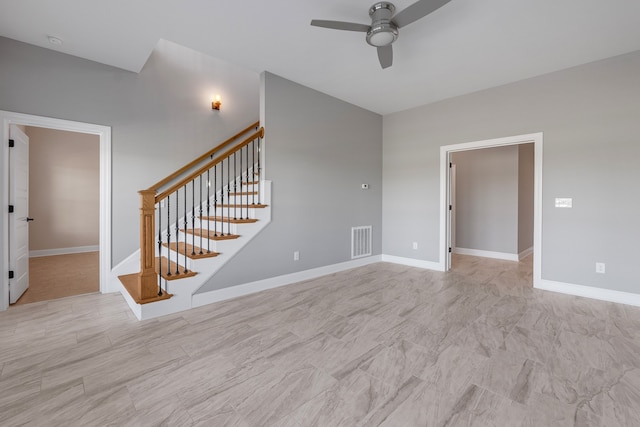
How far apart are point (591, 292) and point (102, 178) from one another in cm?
625

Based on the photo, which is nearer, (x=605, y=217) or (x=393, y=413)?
(x=393, y=413)

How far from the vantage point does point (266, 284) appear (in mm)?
3676

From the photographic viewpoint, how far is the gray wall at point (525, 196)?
5.74m

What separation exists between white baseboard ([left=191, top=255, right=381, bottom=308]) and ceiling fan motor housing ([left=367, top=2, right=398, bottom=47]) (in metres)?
3.02

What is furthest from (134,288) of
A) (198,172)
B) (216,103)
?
(216,103)

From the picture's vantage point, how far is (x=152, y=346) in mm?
2236

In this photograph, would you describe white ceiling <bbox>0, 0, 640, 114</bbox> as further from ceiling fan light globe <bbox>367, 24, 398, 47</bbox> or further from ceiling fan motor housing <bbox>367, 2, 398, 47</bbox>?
ceiling fan light globe <bbox>367, 24, 398, 47</bbox>

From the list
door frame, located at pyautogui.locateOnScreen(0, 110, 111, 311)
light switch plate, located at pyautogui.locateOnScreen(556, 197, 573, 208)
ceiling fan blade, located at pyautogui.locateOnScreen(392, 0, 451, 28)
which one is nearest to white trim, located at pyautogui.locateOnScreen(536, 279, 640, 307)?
light switch plate, located at pyautogui.locateOnScreen(556, 197, 573, 208)

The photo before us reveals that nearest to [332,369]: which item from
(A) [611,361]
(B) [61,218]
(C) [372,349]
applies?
(C) [372,349]

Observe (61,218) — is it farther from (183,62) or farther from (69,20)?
(69,20)

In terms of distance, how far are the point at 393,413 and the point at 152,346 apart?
1902mm

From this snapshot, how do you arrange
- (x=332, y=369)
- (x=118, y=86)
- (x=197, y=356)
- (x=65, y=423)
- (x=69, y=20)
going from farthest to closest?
(x=118, y=86) → (x=69, y=20) → (x=197, y=356) → (x=332, y=369) → (x=65, y=423)

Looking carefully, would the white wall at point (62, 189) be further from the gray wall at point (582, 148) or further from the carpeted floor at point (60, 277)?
the gray wall at point (582, 148)

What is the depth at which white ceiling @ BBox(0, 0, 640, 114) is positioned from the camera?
2.43 metres
